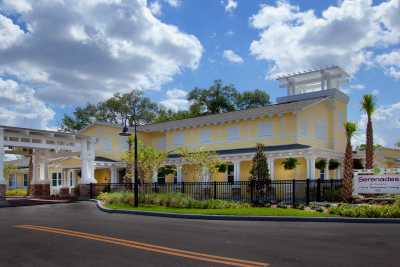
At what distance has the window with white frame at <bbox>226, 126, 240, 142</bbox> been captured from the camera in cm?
3338

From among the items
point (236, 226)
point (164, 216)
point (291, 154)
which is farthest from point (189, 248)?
point (291, 154)

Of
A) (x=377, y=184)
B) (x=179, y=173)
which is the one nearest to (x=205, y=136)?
(x=179, y=173)

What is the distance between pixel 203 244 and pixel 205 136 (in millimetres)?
25590

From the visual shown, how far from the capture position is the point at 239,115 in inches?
1303

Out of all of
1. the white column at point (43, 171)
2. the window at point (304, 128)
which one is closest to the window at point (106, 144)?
the white column at point (43, 171)

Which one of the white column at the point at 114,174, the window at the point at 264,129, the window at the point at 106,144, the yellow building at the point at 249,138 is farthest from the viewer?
the window at the point at 106,144

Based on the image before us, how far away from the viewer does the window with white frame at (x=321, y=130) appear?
32.3 metres

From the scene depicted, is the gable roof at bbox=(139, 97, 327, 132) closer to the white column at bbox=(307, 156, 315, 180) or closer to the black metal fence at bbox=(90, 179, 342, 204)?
the white column at bbox=(307, 156, 315, 180)

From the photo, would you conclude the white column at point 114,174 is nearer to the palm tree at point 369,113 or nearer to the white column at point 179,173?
the white column at point 179,173

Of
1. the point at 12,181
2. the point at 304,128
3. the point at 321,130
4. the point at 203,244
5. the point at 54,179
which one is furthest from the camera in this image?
the point at 12,181

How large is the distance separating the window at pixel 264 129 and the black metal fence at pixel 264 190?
19.8 ft

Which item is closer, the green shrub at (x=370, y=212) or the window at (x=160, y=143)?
the green shrub at (x=370, y=212)

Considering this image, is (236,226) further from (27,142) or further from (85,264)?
(27,142)

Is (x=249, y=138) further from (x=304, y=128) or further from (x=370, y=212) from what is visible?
(x=370, y=212)
